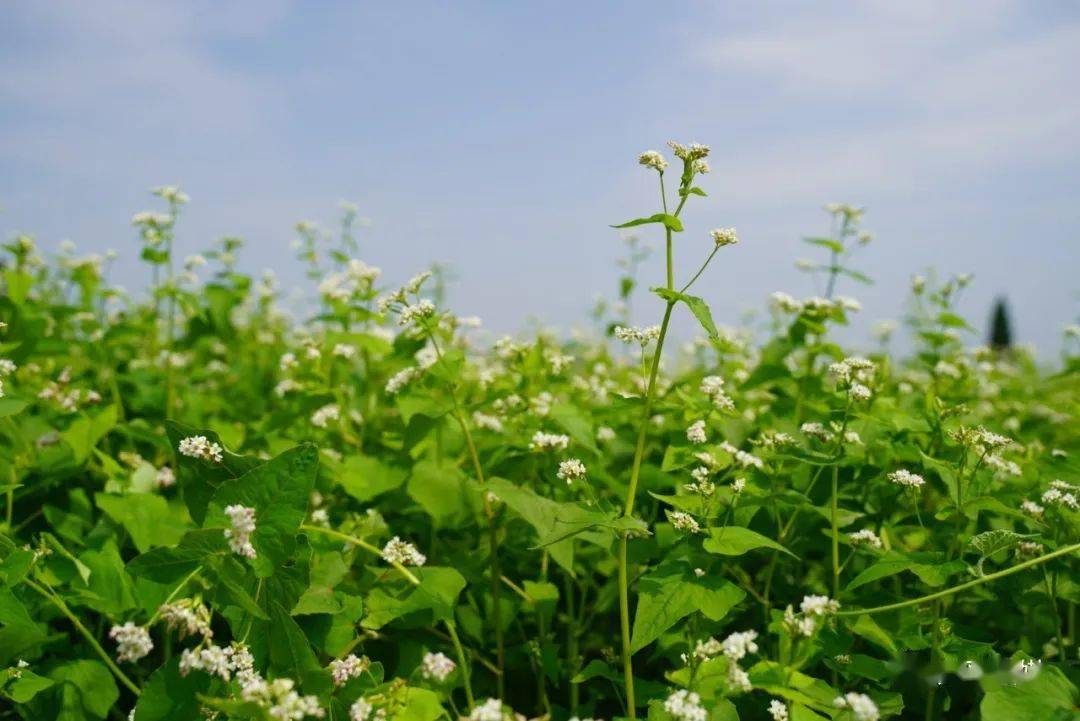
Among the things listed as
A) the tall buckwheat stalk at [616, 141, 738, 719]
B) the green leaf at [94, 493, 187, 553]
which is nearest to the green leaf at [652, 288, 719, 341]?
the tall buckwheat stalk at [616, 141, 738, 719]

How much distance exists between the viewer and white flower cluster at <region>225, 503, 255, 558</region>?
69.6 inches

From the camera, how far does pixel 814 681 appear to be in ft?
6.63

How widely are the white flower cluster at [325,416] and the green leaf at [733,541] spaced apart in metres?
1.98

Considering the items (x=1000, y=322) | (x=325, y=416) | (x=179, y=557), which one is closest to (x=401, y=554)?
(x=179, y=557)

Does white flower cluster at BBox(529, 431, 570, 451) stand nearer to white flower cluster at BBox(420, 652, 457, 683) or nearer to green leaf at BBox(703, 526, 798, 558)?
green leaf at BBox(703, 526, 798, 558)

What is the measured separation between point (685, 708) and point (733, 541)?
1.82ft

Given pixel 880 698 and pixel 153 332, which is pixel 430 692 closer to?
pixel 880 698

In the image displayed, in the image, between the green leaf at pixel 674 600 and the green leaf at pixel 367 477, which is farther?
the green leaf at pixel 367 477

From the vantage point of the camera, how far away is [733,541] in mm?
2207

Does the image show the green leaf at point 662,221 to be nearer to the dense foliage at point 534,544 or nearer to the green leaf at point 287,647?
the dense foliage at point 534,544

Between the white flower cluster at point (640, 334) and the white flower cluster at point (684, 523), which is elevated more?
the white flower cluster at point (640, 334)

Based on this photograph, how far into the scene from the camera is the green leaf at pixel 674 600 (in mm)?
2096

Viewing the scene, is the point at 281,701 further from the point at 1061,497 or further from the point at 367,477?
the point at 1061,497

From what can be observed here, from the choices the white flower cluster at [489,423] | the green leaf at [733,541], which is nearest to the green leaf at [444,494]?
the white flower cluster at [489,423]
